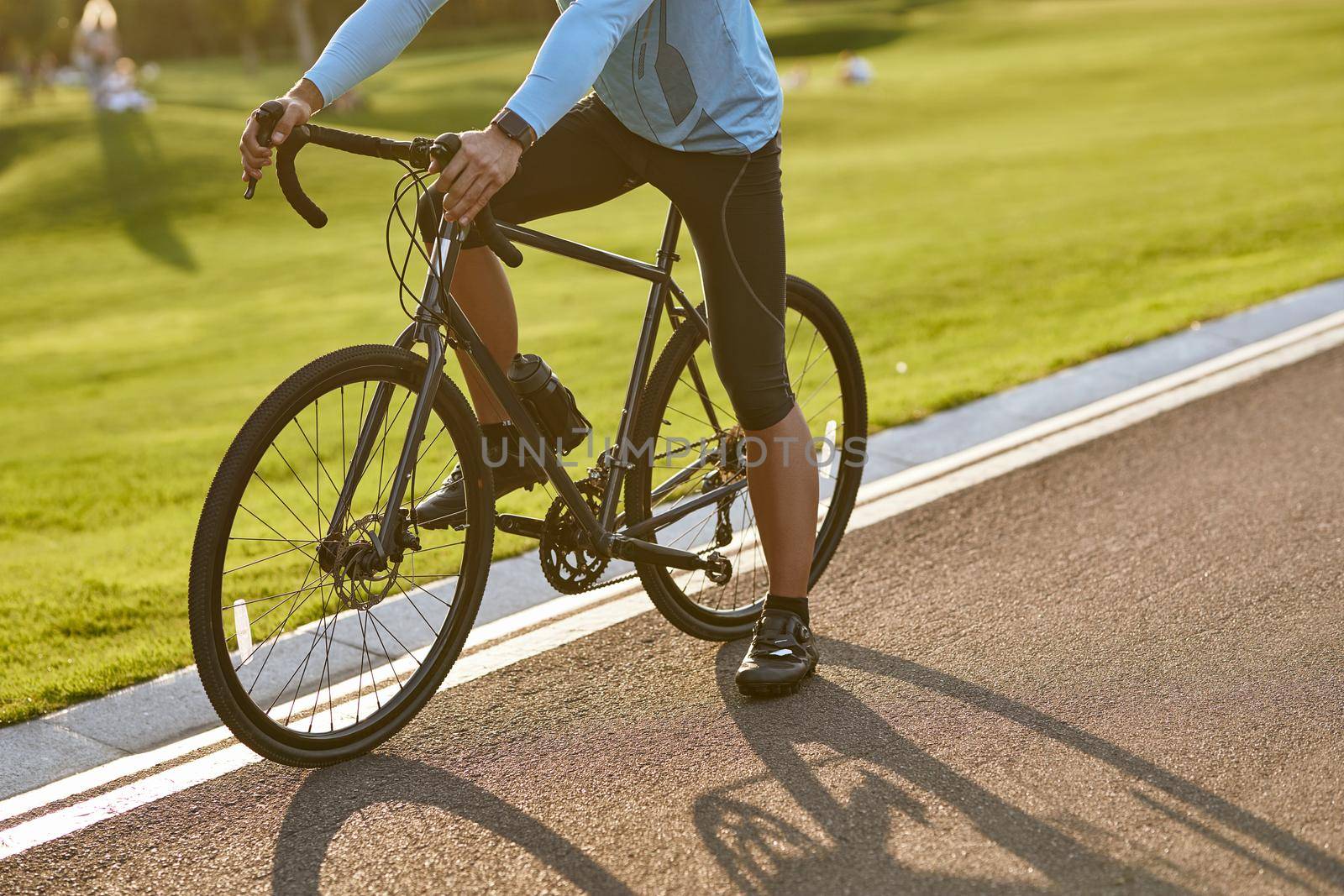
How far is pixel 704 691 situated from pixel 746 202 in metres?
1.25

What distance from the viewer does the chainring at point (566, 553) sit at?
11.9 feet

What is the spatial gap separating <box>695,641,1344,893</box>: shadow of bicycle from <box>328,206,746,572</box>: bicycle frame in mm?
509

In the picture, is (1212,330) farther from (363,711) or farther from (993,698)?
(363,711)

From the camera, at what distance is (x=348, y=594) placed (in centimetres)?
321

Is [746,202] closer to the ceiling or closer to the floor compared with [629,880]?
closer to the ceiling

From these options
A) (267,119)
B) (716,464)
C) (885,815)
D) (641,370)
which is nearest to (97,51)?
(716,464)

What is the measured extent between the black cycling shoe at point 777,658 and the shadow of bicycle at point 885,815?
5 centimetres

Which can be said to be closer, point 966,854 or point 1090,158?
point 966,854

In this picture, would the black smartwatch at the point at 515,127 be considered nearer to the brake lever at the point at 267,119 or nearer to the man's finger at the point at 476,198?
the man's finger at the point at 476,198

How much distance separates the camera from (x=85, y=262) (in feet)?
57.0

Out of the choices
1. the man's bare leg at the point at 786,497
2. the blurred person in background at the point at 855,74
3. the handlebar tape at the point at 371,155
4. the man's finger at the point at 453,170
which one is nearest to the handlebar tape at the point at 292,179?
the handlebar tape at the point at 371,155

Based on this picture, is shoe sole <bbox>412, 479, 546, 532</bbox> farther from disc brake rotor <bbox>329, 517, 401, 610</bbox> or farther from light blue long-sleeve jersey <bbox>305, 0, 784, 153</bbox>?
light blue long-sleeve jersey <bbox>305, 0, 784, 153</bbox>

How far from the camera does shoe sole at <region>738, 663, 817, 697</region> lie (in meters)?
3.57

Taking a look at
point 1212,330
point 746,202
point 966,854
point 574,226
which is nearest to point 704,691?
point 966,854
